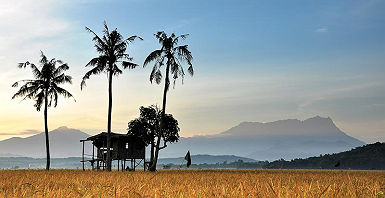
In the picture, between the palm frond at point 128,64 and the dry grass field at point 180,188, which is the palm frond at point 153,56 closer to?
the palm frond at point 128,64

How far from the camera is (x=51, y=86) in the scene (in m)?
59.3

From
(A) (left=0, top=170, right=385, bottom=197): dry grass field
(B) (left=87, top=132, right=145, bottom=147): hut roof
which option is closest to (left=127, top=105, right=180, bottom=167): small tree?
(B) (left=87, top=132, right=145, bottom=147): hut roof

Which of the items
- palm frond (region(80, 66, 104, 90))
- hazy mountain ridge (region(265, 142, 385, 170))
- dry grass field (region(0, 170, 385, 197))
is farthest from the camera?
hazy mountain ridge (region(265, 142, 385, 170))

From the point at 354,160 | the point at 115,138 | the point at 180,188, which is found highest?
the point at 115,138

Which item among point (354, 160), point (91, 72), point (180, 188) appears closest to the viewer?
point (180, 188)

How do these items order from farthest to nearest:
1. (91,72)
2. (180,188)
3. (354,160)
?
1. (354,160)
2. (91,72)
3. (180,188)

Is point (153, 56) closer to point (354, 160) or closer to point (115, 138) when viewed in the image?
point (115, 138)

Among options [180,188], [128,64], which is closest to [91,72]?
[128,64]

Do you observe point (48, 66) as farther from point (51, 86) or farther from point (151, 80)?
point (151, 80)

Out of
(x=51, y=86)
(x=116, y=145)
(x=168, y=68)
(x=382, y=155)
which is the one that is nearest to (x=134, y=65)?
(x=168, y=68)

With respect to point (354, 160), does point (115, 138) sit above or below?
above

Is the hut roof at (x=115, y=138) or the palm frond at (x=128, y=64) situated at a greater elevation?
the palm frond at (x=128, y=64)

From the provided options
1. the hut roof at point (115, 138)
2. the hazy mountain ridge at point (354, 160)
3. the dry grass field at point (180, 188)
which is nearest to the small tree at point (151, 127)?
the hut roof at point (115, 138)

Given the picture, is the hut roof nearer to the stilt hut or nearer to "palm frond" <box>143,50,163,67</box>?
the stilt hut
